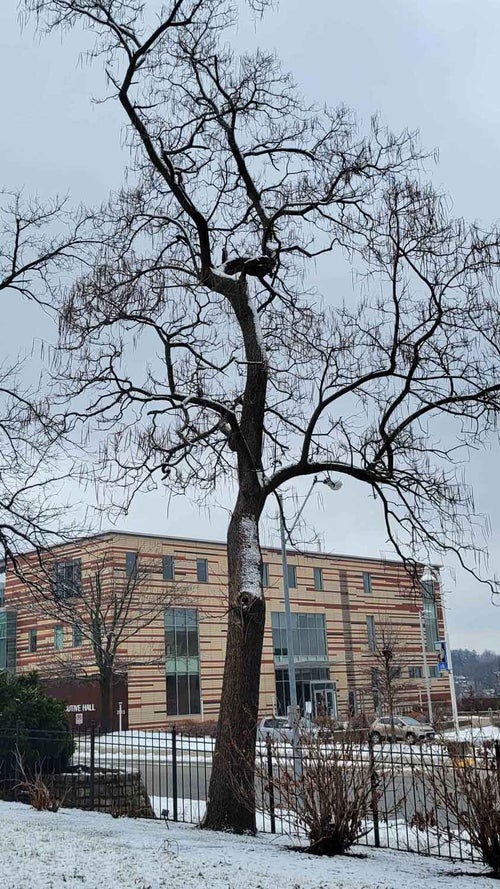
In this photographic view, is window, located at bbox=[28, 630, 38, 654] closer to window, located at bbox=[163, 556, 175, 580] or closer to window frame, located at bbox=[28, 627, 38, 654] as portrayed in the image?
window frame, located at bbox=[28, 627, 38, 654]

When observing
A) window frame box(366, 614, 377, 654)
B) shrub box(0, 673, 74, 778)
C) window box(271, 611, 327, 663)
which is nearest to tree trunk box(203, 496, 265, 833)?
shrub box(0, 673, 74, 778)

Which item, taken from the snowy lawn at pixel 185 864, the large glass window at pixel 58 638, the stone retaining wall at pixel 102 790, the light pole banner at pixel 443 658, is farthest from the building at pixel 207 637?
the snowy lawn at pixel 185 864

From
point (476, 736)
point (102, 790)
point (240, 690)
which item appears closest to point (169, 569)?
point (102, 790)

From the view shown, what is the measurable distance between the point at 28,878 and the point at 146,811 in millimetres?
8541

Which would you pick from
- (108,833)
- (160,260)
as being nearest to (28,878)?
(108,833)

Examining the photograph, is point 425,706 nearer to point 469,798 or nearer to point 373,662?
point 373,662

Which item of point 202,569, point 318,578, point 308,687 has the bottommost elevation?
point 308,687

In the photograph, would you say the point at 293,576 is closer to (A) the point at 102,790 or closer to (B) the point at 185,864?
(A) the point at 102,790

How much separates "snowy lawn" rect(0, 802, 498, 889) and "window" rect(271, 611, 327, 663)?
48837mm

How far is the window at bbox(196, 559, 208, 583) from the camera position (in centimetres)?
5450

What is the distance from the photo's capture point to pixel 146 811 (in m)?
15.7

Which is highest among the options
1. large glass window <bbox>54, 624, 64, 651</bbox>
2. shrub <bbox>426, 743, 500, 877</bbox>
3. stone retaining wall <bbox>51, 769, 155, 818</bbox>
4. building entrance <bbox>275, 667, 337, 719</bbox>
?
large glass window <bbox>54, 624, 64, 651</bbox>

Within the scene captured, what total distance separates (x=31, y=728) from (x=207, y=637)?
35.8 m

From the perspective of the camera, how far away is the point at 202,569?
54.7m
